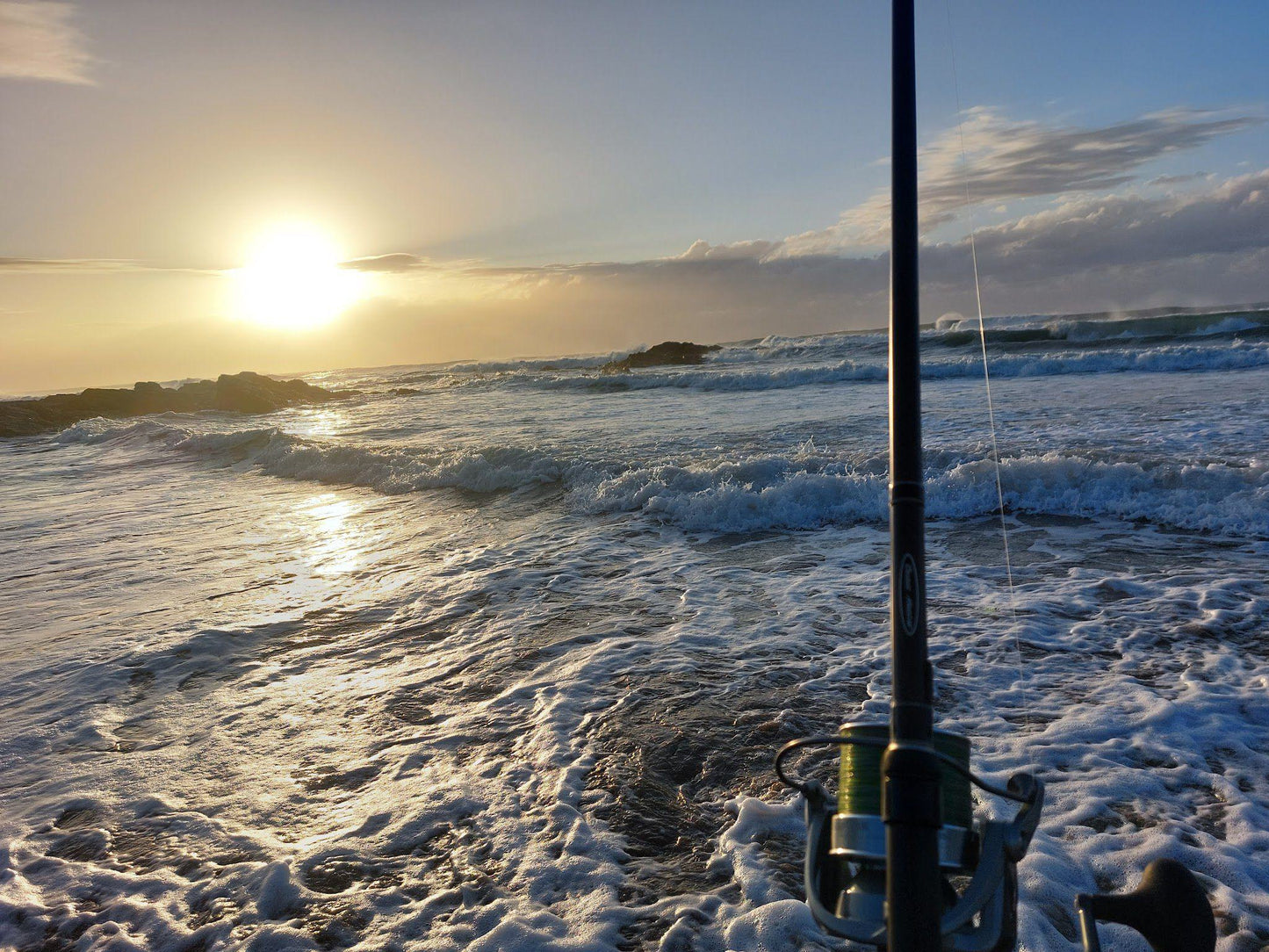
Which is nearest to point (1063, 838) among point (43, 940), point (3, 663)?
point (43, 940)

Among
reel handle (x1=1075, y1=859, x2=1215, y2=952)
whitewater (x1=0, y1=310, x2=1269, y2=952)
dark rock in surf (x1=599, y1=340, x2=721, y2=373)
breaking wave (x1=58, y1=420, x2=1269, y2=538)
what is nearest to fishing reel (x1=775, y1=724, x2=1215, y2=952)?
reel handle (x1=1075, y1=859, x2=1215, y2=952)

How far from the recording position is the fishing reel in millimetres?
1181

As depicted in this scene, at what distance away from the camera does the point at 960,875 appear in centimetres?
127

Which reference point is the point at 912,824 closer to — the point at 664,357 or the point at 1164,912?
the point at 1164,912

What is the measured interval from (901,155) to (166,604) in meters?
6.53

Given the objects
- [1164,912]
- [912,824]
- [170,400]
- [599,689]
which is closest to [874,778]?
[912,824]

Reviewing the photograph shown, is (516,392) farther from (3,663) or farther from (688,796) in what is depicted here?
(688,796)

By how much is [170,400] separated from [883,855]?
36652 mm

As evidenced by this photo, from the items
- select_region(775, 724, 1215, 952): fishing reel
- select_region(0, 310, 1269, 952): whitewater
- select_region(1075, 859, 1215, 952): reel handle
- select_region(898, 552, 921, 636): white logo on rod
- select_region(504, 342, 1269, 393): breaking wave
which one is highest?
select_region(504, 342, 1269, 393): breaking wave

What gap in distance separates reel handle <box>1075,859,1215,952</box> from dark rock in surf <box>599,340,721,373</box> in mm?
38219

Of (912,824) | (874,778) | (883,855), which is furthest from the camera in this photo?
(874,778)

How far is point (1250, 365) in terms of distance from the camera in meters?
16.8

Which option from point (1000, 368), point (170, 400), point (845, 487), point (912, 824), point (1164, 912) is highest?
point (170, 400)

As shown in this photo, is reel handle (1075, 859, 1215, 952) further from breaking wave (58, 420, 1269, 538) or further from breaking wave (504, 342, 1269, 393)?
breaking wave (504, 342, 1269, 393)
